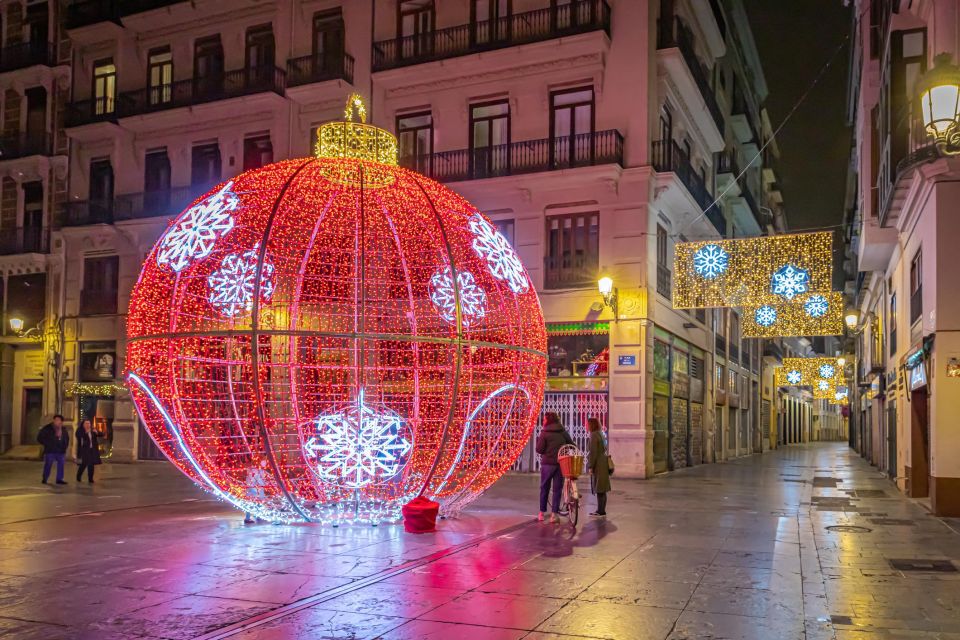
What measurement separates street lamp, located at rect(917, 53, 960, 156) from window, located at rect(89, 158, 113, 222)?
79.9 feet

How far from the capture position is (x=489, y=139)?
23.4 metres

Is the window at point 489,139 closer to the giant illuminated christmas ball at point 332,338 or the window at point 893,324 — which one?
the window at point 893,324

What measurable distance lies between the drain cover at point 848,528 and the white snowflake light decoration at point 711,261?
9084 millimetres

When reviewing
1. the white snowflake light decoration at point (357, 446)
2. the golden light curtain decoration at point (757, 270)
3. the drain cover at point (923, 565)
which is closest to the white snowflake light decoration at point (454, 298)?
the white snowflake light decoration at point (357, 446)

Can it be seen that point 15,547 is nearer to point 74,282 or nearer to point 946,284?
point 946,284

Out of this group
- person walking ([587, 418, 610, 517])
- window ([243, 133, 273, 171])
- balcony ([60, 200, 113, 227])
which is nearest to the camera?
person walking ([587, 418, 610, 517])

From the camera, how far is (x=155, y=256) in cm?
1077

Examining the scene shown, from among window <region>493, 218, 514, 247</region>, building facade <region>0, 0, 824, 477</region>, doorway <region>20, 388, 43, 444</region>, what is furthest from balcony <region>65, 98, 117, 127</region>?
window <region>493, 218, 514, 247</region>

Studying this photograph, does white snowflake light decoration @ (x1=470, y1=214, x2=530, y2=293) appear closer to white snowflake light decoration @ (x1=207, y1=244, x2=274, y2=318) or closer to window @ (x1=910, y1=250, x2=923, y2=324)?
white snowflake light decoration @ (x1=207, y1=244, x2=274, y2=318)

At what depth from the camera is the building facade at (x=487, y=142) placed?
21.7 m

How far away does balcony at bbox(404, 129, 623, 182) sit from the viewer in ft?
70.5

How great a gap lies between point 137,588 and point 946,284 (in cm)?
1219

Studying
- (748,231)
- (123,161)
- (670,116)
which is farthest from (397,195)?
(748,231)

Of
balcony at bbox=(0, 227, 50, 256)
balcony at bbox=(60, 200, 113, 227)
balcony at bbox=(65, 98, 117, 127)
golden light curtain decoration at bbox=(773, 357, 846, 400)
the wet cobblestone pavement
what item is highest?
balcony at bbox=(65, 98, 117, 127)
